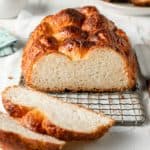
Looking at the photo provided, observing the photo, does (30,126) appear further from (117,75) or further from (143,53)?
(143,53)

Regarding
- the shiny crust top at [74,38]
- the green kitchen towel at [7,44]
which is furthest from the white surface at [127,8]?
the green kitchen towel at [7,44]

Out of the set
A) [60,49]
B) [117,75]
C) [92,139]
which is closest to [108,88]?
[117,75]

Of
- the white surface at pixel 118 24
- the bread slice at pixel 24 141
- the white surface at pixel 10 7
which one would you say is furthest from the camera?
the white surface at pixel 10 7

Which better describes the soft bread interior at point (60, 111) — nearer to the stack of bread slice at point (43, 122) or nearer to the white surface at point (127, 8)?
the stack of bread slice at point (43, 122)

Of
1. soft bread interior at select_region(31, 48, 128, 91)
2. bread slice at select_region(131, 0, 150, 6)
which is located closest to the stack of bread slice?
soft bread interior at select_region(31, 48, 128, 91)

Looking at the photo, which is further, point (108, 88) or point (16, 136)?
point (108, 88)

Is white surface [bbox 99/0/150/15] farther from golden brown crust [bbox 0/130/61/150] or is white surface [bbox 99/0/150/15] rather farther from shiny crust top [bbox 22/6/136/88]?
golden brown crust [bbox 0/130/61/150]

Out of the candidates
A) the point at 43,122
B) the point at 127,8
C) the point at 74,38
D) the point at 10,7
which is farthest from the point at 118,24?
the point at 43,122
